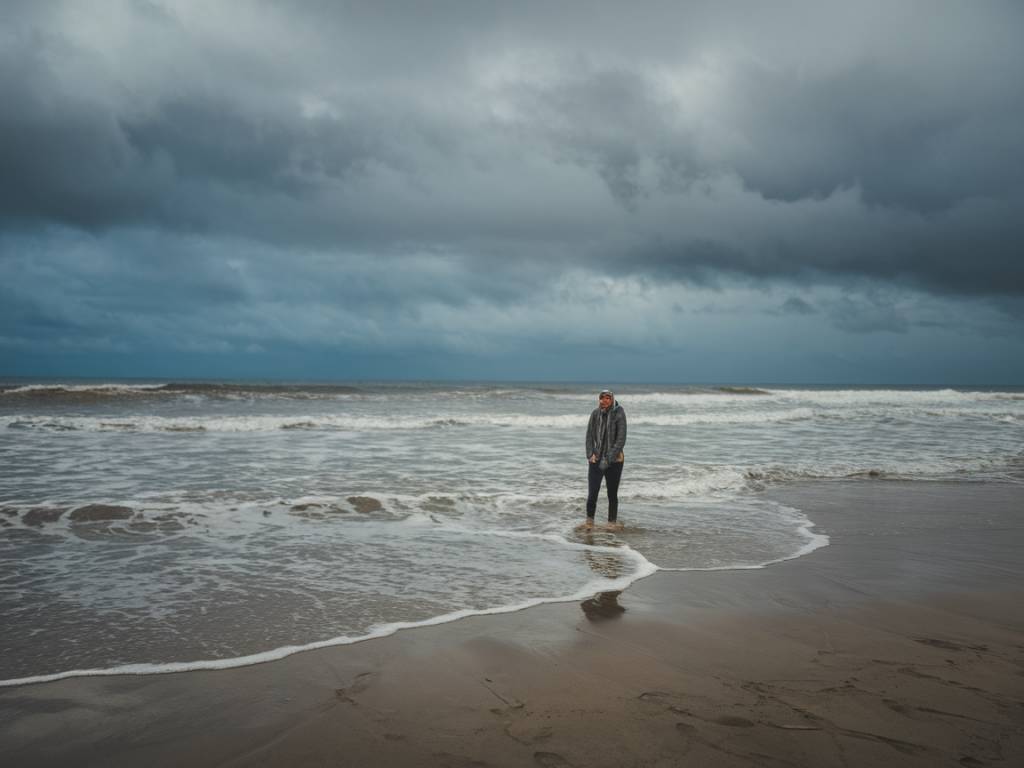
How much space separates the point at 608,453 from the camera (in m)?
9.54

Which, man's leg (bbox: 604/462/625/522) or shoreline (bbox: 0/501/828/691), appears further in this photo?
man's leg (bbox: 604/462/625/522)

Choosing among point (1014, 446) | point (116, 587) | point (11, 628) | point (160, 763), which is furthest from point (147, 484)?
point (1014, 446)

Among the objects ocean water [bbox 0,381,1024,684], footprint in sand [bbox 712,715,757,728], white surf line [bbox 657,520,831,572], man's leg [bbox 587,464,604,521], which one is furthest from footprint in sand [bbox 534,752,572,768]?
man's leg [bbox 587,464,604,521]

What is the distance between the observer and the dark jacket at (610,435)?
31.2ft

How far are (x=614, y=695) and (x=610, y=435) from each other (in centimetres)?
578

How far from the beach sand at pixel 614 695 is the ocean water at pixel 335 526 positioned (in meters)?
0.49

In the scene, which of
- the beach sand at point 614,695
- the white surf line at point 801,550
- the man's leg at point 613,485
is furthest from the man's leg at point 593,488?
the beach sand at point 614,695

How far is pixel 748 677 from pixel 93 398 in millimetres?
40873

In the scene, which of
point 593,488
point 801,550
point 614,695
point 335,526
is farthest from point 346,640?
point 801,550

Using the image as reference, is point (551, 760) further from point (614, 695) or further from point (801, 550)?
point (801, 550)

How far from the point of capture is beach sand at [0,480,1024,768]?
330 centimetres

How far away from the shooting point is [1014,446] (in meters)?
19.7

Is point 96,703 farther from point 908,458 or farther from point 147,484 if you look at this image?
point 908,458

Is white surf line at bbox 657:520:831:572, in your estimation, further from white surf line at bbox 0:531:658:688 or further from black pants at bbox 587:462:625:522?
black pants at bbox 587:462:625:522
